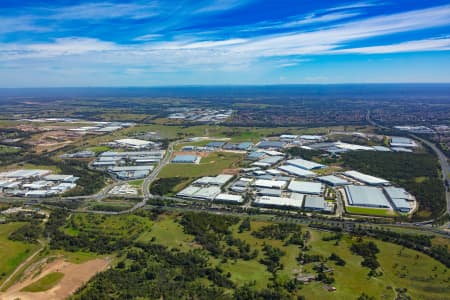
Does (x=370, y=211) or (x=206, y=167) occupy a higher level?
(x=206, y=167)

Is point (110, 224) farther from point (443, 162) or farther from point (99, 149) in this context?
point (443, 162)

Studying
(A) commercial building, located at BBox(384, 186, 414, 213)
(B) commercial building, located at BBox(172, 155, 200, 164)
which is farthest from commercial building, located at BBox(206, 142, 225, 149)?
(A) commercial building, located at BBox(384, 186, 414, 213)

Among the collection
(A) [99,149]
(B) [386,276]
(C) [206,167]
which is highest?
(A) [99,149]

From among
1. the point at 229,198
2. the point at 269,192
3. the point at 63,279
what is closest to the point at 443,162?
the point at 269,192

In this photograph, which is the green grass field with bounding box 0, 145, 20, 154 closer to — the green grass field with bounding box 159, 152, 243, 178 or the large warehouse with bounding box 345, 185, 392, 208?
the green grass field with bounding box 159, 152, 243, 178

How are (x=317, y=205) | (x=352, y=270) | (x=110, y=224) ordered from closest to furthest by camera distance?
(x=352, y=270)
(x=110, y=224)
(x=317, y=205)

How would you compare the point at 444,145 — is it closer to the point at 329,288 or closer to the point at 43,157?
the point at 329,288
